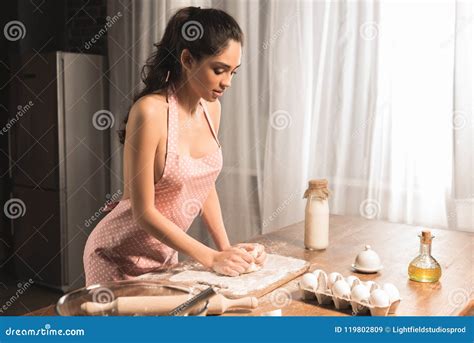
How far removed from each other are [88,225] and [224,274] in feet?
8.17

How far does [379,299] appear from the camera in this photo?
44.0 inches

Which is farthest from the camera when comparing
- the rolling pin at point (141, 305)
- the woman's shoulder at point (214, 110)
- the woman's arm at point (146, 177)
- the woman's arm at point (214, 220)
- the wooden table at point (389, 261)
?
the woman's shoulder at point (214, 110)

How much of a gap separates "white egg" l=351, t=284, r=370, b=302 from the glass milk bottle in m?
0.47

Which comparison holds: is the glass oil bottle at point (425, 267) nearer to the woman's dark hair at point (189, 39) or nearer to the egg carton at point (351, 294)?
the egg carton at point (351, 294)

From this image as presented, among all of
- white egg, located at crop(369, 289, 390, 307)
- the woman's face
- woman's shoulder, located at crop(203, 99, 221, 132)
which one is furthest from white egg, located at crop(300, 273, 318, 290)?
woman's shoulder, located at crop(203, 99, 221, 132)

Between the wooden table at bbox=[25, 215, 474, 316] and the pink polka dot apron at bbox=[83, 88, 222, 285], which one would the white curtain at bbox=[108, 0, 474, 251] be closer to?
the wooden table at bbox=[25, 215, 474, 316]

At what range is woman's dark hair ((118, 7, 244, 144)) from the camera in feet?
4.79

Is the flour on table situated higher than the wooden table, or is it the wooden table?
the flour on table

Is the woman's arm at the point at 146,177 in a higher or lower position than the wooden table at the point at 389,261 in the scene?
higher

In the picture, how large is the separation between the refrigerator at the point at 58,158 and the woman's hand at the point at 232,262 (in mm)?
2369

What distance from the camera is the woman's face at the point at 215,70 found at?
1.47 m

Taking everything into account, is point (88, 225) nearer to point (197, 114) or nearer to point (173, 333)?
point (197, 114)

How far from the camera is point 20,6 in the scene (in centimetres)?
393

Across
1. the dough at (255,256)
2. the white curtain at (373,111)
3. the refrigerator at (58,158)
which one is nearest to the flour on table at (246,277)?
the dough at (255,256)
